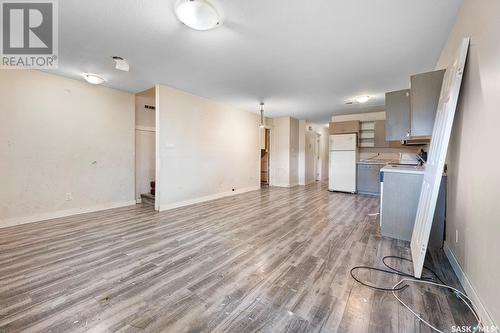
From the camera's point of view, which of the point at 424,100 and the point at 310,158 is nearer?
the point at 424,100

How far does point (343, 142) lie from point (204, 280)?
237 inches

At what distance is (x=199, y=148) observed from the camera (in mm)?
5113

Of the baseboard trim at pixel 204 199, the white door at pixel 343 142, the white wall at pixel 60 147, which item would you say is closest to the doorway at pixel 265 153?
the baseboard trim at pixel 204 199

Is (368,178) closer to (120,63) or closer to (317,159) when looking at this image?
(317,159)

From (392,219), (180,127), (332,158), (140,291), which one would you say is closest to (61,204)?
(180,127)

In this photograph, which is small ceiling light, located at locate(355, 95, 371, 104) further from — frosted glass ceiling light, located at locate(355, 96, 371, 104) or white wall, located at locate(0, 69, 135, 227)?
white wall, located at locate(0, 69, 135, 227)

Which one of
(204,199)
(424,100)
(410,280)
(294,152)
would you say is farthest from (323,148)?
(410,280)

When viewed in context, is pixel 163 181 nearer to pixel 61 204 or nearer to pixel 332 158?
pixel 61 204

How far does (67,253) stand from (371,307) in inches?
123

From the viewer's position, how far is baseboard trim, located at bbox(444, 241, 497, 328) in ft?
4.29

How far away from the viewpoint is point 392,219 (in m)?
2.89

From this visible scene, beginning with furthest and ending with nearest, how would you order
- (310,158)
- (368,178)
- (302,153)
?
(310,158)
(302,153)
(368,178)

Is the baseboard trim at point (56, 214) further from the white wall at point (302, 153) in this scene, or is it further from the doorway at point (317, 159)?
the doorway at point (317, 159)

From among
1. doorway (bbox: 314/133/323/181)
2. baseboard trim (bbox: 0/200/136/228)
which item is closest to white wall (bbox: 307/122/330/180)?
doorway (bbox: 314/133/323/181)
